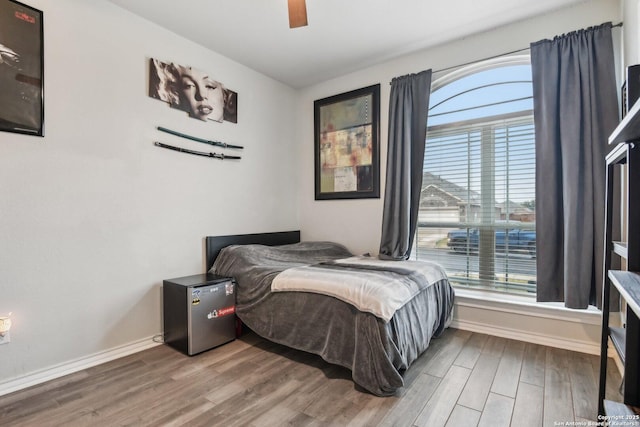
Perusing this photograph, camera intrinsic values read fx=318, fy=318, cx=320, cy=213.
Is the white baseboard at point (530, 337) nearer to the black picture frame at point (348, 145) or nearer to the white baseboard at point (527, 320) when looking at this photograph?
the white baseboard at point (527, 320)

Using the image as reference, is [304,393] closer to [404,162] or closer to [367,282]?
[367,282]

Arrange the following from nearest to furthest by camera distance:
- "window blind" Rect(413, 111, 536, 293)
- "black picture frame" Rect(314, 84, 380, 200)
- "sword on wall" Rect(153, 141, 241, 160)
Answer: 1. "sword on wall" Rect(153, 141, 241, 160)
2. "window blind" Rect(413, 111, 536, 293)
3. "black picture frame" Rect(314, 84, 380, 200)

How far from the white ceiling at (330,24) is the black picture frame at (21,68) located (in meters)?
0.64

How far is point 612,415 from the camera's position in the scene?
1.13m

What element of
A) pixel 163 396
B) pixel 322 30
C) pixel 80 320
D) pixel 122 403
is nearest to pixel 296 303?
pixel 163 396

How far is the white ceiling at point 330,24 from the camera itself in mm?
2449

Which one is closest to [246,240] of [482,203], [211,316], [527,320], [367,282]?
[211,316]

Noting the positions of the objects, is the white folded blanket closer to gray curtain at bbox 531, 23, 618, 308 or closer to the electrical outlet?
gray curtain at bbox 531, 23, 618, 308

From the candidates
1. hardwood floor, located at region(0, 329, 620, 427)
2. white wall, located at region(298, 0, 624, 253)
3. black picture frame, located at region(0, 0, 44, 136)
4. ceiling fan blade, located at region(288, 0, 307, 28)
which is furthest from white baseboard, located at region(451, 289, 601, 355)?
black picture frame, located at region(0, 0, 44, 136)

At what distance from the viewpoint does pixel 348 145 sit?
3656 millimetres

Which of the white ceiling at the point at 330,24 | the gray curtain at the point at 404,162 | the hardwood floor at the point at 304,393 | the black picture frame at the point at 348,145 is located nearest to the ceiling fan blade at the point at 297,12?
the white ceiling at the point at 330,24

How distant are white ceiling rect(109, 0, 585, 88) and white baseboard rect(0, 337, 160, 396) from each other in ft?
8.55

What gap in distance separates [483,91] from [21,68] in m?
3.55

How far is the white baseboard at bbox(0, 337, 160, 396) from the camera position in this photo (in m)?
1.92
